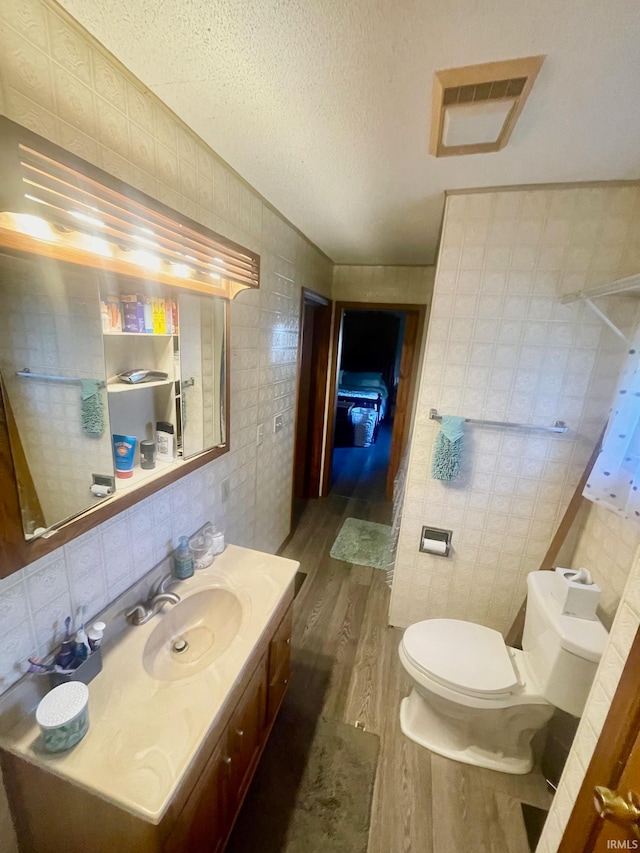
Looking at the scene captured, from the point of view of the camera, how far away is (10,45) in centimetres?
69

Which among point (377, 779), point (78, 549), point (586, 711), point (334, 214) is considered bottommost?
point (377, 779)

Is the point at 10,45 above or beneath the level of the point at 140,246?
above

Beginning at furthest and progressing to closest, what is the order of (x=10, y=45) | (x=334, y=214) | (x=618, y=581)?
1. (x=334, y=214)
2. (x=618, y=581)
3. (x=10, y=45)

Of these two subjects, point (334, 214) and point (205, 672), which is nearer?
point (205, 672)

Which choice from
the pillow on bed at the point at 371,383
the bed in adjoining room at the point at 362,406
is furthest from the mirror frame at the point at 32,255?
the pillow on bed at the point at 371,383

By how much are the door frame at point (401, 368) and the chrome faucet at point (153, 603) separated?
8.10ft

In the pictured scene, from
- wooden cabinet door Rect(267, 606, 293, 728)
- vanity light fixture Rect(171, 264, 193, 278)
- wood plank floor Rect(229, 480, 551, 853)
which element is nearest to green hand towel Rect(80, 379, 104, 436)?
vanity light fixture Rect(171, 264, 193, 278)

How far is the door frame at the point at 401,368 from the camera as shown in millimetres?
3170

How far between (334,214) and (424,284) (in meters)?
1.42

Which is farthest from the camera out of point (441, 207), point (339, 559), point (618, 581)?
point (339, 559)

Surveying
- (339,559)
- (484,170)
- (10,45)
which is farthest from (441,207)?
→ (339,559)

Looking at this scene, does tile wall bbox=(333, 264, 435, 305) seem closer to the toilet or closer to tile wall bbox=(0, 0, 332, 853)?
tile wall bbox=(0, 0, 332, 853)

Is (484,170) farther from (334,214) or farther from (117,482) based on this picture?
(117,482)

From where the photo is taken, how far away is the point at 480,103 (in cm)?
96
